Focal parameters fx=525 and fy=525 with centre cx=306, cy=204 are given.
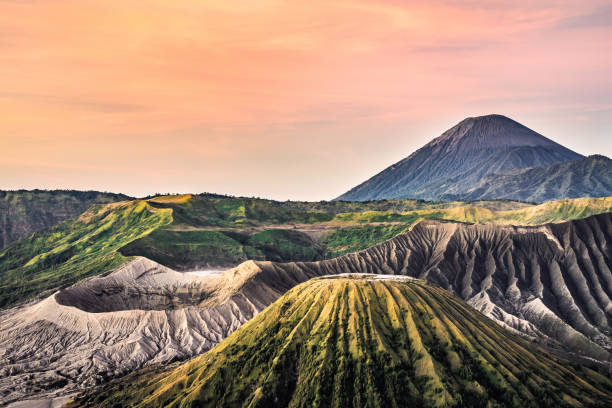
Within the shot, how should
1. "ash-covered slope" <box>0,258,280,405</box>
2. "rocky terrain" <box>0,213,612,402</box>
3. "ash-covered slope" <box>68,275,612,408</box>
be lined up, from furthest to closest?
"rocky terrain" <box>0,213,612,402</box> < "ash-covered slope" <box>0,258,280,405</box> < "ash-covered slope" <box>68,275,612,408</box>

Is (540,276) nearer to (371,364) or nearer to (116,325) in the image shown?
(371,364)

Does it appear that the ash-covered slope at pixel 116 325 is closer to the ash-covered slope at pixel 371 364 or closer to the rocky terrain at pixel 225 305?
the rocky terrain at pixel 225 305

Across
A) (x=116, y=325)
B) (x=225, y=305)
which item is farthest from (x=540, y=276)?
(x=116, y=325)

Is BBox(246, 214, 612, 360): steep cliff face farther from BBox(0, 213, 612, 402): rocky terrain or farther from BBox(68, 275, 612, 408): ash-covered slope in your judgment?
BBox(68, 275, 612, 408): ash-covered slope

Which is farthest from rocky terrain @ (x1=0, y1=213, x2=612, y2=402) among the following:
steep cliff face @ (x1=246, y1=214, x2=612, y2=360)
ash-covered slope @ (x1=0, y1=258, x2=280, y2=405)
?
steep cliff face @ (x1=246, y1=214, x2=612, y2=360)

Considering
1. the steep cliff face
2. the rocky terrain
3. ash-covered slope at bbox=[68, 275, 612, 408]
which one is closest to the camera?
ash-covered slope at bbox=[68, 275, 612, 408]

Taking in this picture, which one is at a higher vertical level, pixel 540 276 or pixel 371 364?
pixel 371 364

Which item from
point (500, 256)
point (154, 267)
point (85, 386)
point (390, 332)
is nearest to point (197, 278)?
point (154, 267)

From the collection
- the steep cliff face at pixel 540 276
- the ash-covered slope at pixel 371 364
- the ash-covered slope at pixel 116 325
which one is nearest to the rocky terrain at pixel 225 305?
the ash-covered slope at pixel 116 325
